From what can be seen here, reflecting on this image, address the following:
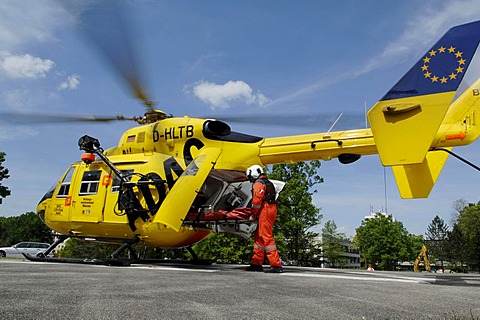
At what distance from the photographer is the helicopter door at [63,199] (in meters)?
13.0

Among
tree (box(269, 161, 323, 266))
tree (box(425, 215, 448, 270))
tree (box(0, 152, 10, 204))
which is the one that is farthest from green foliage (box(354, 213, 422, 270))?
tree (box(0, 152, 10, 204))

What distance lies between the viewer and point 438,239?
69250mm

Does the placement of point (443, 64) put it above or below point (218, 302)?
above

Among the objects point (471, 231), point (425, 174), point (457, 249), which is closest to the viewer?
point (425, 174)

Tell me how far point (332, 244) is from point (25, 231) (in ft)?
211

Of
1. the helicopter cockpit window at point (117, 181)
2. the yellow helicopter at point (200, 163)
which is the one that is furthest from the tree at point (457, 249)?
the helicopter cockpit window at point (117, 181)

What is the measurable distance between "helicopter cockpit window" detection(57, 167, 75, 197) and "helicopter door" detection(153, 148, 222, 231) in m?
4.35

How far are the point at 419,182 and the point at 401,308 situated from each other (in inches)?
229

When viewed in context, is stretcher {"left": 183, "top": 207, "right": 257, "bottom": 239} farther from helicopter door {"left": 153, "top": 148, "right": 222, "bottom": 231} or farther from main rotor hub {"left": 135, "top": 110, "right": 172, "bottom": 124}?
main rotor hub {"left": 135, "top": 110, "right": 172, "bottom": 124}

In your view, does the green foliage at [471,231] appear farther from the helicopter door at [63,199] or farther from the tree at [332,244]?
the helicopter door at [63,199]

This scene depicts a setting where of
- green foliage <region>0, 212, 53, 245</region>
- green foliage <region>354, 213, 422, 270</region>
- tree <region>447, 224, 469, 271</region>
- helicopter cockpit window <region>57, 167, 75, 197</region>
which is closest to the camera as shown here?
helicopter cockpit window <region>57, 167, 75, 197</region>

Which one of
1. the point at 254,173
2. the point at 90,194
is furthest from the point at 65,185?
the point at 254,173

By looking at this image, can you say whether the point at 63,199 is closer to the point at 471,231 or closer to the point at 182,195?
the point at 182,195

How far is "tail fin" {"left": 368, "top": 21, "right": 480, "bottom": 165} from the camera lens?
675 centimetres
